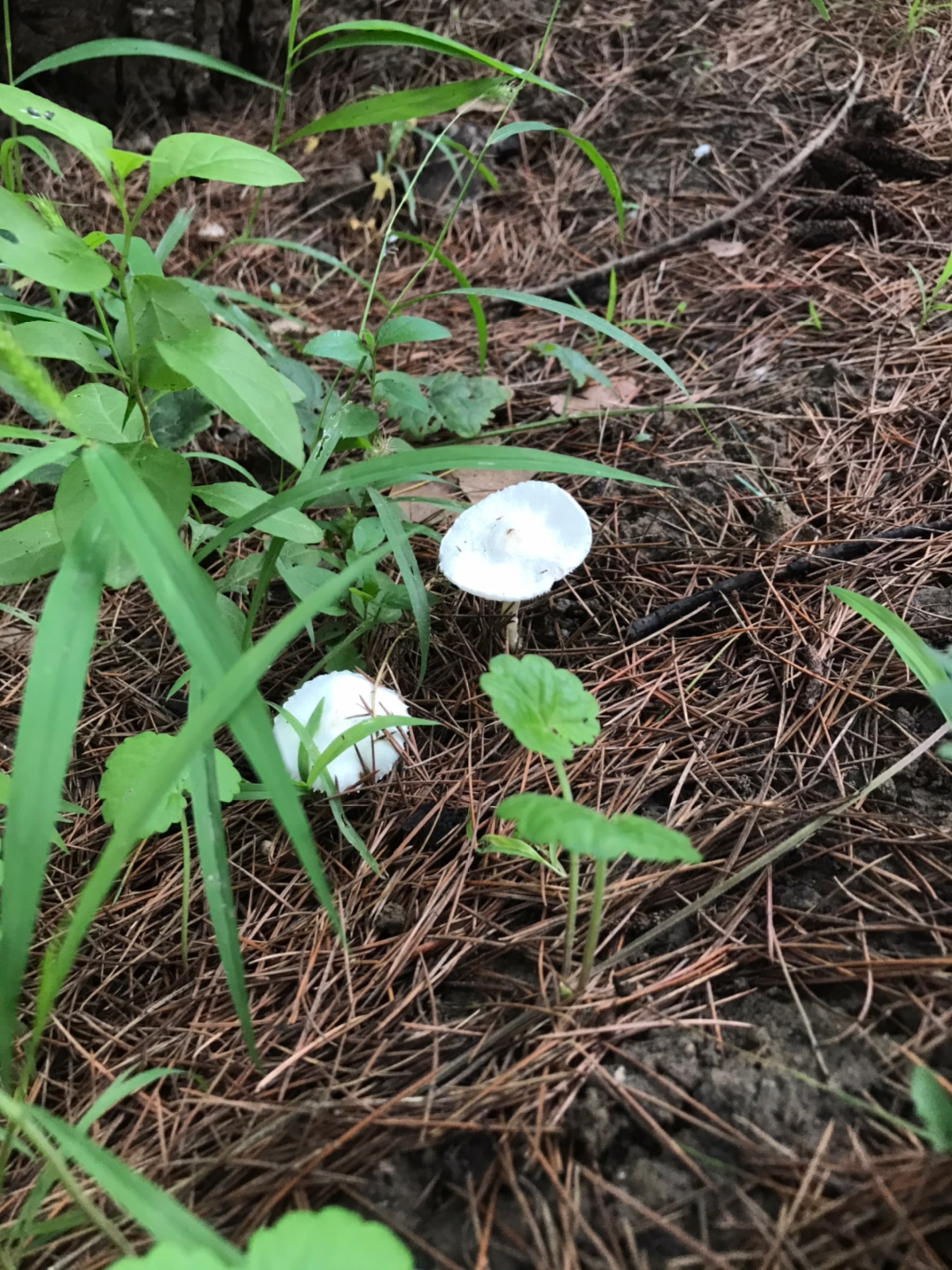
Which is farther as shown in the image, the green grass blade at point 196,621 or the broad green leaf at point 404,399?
the broad green leaf at point 404,399

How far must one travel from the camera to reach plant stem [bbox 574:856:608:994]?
0.95 metres

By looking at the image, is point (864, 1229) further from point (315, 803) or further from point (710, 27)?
point (710, 27)

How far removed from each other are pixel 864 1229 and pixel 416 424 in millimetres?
1589

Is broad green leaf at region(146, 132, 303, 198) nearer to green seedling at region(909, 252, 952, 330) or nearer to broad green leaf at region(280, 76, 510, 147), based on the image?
broad green leaf at region(280, 76, 510, 147)

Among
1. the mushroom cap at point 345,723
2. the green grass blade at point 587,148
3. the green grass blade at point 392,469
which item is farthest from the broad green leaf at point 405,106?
the mushroom cap at point 345,723

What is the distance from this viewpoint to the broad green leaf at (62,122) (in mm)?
1147

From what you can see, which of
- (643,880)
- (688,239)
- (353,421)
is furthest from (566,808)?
(688,239)

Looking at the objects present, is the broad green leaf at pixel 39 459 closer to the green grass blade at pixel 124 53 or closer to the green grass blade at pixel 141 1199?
the green grass blade at pixel 141 1199

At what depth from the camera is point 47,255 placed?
3.51 feet

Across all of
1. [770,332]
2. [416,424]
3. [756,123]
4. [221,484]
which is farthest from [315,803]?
[756,123]

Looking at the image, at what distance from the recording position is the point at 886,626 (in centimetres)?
122

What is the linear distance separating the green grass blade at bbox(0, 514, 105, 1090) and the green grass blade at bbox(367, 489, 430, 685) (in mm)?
624

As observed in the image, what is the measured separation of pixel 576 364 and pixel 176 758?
1545 millimetres

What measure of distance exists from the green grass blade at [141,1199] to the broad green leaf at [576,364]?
68.5 inches
